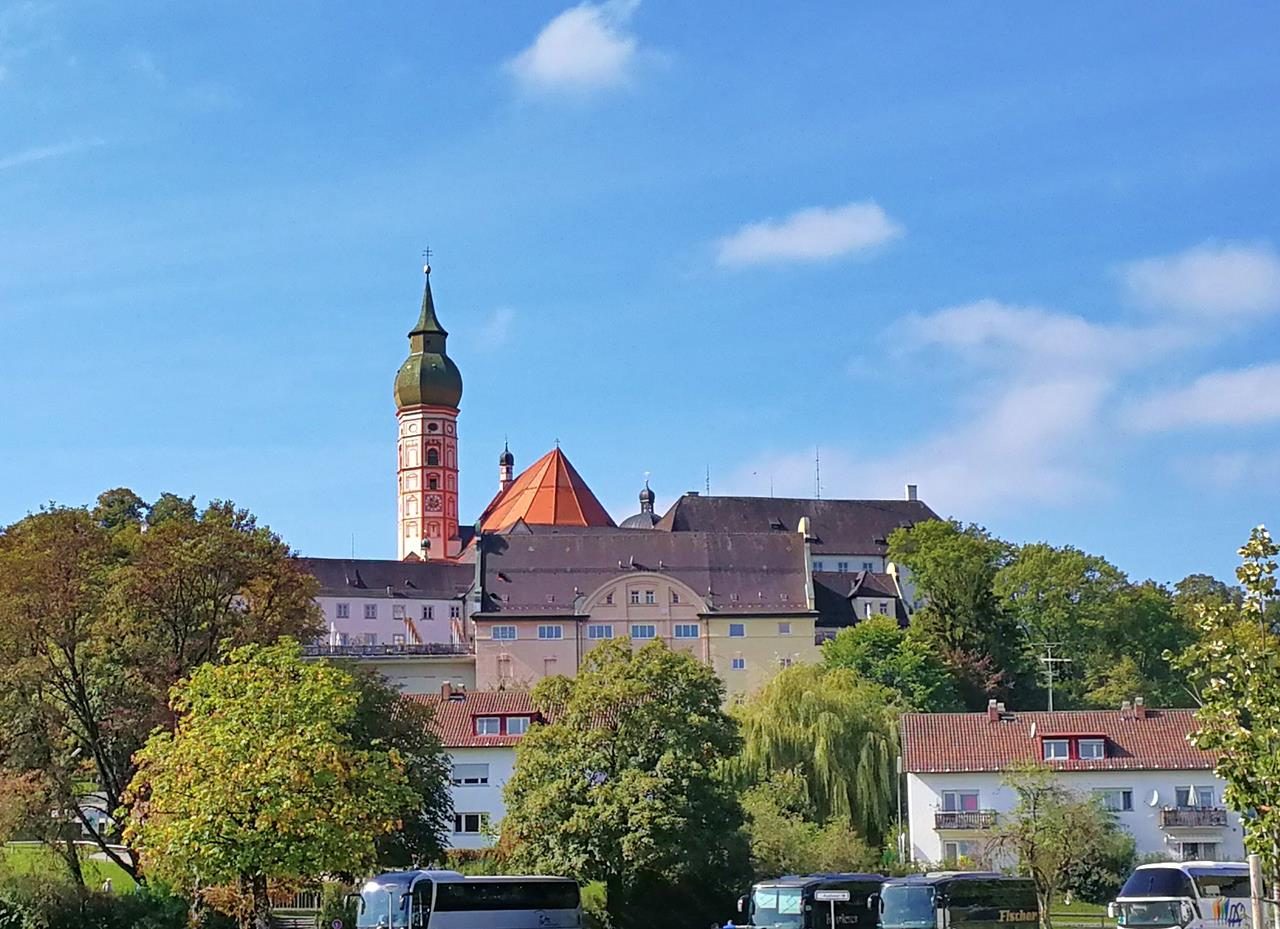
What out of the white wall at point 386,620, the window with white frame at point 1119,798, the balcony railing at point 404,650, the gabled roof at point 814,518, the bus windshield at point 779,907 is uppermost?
the gabled roof at point 814,518

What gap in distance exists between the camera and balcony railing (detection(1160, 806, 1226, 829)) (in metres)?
63.3

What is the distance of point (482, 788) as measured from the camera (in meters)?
67.0

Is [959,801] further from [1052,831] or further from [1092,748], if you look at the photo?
[1052,831]

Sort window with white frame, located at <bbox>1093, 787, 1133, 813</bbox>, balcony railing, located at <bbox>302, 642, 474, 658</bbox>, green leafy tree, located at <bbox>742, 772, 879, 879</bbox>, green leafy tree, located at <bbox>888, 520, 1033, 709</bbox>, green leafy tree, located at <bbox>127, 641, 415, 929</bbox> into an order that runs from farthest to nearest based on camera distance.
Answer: balcony railing, located at <bbox>302, 642, 474, 658</bbox> < green leafy tree, located at <bbox>888, 520, 1033, 709</bbox> < window with white frame, located at <bbox>1093, 787, 1133, 813</bbox> < green leafy tree, located at <bbox>742, 772, 879, 879</bbox> < green leafy tree, located at <bbox>127, 641, 415, 929</bbox>

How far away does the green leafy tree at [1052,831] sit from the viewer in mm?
56344

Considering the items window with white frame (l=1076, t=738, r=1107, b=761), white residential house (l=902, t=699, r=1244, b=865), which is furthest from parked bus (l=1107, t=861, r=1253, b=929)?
window with white frame (l=1076, t=738, r=1107, b=761)

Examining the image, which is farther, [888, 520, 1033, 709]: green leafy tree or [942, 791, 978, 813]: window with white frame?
[888, 520, 1033, 709]: green leafy tree

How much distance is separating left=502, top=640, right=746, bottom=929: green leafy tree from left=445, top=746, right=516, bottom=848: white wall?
14.8 meters

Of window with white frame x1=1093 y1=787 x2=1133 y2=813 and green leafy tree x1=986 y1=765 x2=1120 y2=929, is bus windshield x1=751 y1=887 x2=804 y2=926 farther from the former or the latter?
window with white frame x1=1093 y1=787 x2=1133 y2=813

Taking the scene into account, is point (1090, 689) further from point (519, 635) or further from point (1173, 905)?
point (1173, 905)

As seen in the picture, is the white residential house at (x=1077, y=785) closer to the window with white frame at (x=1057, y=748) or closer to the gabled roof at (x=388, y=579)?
the window with white frame at (x=1057, y=748)

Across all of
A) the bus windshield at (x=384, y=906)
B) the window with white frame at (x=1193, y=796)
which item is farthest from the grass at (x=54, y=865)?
the window with white frame at (x=1193, y=796)

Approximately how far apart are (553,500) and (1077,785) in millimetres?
80030

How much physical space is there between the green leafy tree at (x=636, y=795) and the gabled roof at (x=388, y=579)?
72257mm
